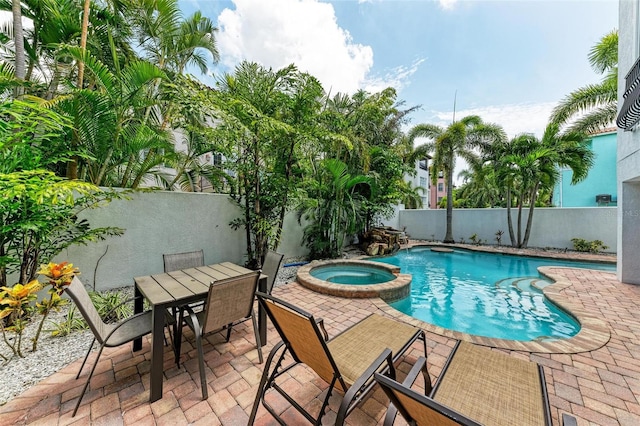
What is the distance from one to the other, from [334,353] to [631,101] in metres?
6.45

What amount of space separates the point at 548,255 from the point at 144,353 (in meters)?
11.5

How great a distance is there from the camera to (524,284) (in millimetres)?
6070

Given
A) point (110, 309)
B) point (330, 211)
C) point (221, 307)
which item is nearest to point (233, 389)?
point (221, 307)

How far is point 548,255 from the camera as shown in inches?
333

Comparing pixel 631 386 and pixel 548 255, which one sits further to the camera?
pixel 548 255

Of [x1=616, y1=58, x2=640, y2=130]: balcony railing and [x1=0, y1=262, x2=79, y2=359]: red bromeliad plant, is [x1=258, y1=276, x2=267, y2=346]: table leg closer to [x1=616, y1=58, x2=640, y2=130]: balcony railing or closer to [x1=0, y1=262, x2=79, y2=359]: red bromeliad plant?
[x1=0, y1=262, x2=79, y2=359]: red bromeliad plant

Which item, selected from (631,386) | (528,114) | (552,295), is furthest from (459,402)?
(528,114)

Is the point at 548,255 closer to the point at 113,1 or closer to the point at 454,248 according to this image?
the point at 454,248

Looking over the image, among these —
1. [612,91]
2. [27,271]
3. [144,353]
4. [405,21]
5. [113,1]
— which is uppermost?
[405,21]


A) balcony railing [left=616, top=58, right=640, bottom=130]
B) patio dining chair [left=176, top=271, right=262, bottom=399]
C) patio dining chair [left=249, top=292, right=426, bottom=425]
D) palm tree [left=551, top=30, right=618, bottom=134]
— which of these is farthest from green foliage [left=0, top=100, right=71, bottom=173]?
palm tree [left=551, top=30, right=618, bottom=134]

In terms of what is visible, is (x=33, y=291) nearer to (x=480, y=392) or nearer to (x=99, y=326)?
(x=99, y=326)

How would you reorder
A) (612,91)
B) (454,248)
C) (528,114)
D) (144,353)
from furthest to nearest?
(528,114) → (454,248) → (612,91) → (144,353)

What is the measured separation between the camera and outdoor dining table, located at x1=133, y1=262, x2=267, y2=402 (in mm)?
2059

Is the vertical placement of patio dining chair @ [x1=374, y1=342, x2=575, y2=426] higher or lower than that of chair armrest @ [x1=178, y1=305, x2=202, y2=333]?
lower
